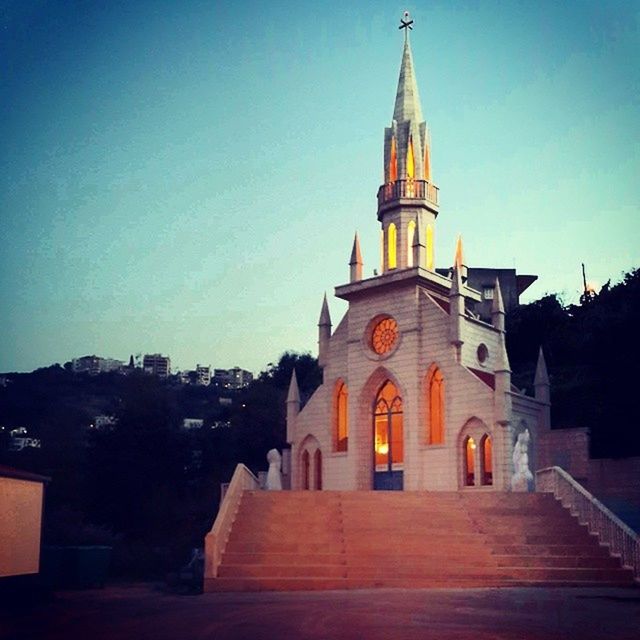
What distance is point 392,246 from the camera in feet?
126

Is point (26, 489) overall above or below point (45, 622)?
above

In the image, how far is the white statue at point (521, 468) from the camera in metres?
29.7

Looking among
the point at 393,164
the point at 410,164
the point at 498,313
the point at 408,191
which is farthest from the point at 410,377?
the point at 393,164

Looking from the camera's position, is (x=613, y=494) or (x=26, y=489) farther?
(x=613, y=494)

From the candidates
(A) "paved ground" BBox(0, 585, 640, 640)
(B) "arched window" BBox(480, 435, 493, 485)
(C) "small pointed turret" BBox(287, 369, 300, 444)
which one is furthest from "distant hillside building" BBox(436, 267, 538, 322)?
(A) "paved ground" BBox(0, 585, 640, 640)

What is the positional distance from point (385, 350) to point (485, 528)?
1388 cm

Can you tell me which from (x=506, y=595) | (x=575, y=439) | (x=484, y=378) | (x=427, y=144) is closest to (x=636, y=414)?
(x=575, y=439)

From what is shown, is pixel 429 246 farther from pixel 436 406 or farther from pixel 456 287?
pixel 436 406

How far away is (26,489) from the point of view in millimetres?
20688

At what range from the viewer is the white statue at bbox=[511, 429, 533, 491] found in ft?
97.4

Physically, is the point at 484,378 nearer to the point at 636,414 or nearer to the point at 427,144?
the point at 636,414

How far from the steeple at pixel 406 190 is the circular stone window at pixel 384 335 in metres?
2.46

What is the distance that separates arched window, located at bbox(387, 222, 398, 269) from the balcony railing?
4.08 ft

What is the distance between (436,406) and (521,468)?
593 cm
